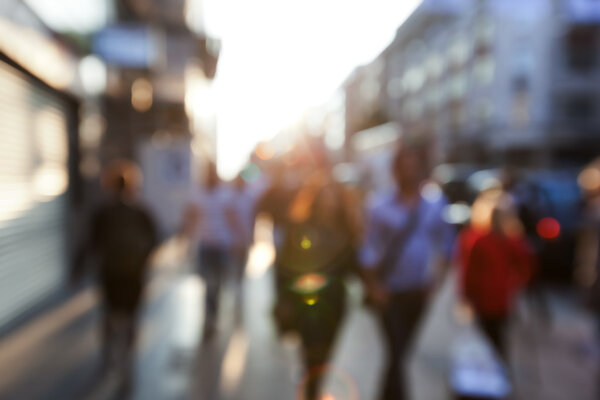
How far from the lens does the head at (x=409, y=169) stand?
13.3 ft

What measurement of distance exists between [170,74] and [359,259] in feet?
57.6

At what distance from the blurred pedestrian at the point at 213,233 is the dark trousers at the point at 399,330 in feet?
10.3

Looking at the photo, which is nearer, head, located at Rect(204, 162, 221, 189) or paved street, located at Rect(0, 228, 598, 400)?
paved street, located at Rect(0, 228, 598, 400)

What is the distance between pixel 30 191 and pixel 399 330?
20.5 feet

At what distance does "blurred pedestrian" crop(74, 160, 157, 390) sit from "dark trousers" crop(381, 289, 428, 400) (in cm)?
230

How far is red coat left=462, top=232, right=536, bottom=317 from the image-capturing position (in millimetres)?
4250

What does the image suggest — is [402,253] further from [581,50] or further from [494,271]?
[581,50]

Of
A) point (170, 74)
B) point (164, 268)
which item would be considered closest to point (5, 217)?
point (164, 268)

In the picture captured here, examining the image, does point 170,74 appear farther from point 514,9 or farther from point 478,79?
point 478,79

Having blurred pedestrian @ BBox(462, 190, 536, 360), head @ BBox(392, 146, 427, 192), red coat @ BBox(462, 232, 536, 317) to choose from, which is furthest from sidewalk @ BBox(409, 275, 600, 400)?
head @ BBox(392, 146, 427, 192)

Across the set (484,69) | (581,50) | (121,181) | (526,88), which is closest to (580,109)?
(526,88)

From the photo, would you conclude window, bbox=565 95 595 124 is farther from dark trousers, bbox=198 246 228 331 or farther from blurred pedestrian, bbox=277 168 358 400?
blurred pedestrian, bbox=277 168 358 400

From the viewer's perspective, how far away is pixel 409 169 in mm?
4031

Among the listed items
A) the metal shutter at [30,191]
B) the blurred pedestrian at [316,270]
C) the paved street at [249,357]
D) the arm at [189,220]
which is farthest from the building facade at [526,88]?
the blurred pedestrian at [316,270]
